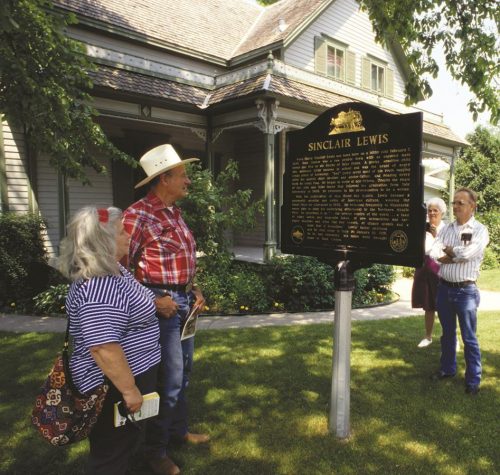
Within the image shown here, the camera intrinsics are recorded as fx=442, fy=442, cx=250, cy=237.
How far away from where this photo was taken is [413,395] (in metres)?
4.30

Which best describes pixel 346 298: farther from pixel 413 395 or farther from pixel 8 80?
pixel 8 80

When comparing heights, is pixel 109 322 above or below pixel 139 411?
above

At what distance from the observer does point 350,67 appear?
1431cm

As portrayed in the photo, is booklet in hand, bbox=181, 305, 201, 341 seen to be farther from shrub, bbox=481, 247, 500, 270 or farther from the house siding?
shrub, bbox=481, 247, 500, 270

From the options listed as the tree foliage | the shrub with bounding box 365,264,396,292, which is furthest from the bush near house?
the tree foliage

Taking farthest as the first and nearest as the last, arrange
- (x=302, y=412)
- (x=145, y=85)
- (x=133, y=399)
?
(x=145, y=85)
(x=302, y=412)
(x=133, y=399)

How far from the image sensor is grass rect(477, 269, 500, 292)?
10758mm

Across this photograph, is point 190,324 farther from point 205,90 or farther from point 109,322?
point 205,90

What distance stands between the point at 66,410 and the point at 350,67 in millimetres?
14354

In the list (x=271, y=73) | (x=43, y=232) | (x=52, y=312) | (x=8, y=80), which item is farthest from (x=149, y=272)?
(x=271, y=73)

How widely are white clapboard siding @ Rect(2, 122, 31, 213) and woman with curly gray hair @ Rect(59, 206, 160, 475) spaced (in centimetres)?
792

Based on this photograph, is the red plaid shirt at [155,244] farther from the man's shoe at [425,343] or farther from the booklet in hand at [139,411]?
the man's shoe at [425,343]

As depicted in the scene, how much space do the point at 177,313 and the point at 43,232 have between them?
7563mm

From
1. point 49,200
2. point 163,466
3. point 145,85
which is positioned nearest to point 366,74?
point 145,85
